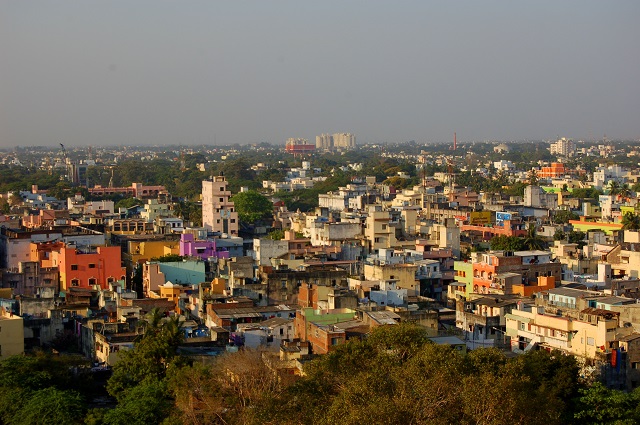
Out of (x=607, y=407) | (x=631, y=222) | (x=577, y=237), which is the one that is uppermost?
(x=631, y=222)

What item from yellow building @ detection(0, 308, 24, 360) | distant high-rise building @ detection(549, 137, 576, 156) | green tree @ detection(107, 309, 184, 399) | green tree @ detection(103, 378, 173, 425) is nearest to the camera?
green tree @ detection(103, 378, 173, 425)

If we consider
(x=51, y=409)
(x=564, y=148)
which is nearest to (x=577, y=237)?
(x=51, y=409)

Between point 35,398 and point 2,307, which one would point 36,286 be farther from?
point 35,398

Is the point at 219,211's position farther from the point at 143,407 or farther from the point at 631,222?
the point at 143,407

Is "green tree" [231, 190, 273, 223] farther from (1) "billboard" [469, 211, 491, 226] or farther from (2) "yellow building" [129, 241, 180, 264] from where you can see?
(2) "yellow building" [129, 241, 180, 264]

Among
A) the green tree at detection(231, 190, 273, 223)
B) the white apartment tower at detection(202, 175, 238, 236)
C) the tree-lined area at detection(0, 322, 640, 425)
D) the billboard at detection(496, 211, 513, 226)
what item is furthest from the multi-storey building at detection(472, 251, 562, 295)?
the green tree at detection(231, 190, 273, 223)

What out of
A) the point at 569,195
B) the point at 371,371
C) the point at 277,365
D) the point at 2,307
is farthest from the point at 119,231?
the point at 569,195
